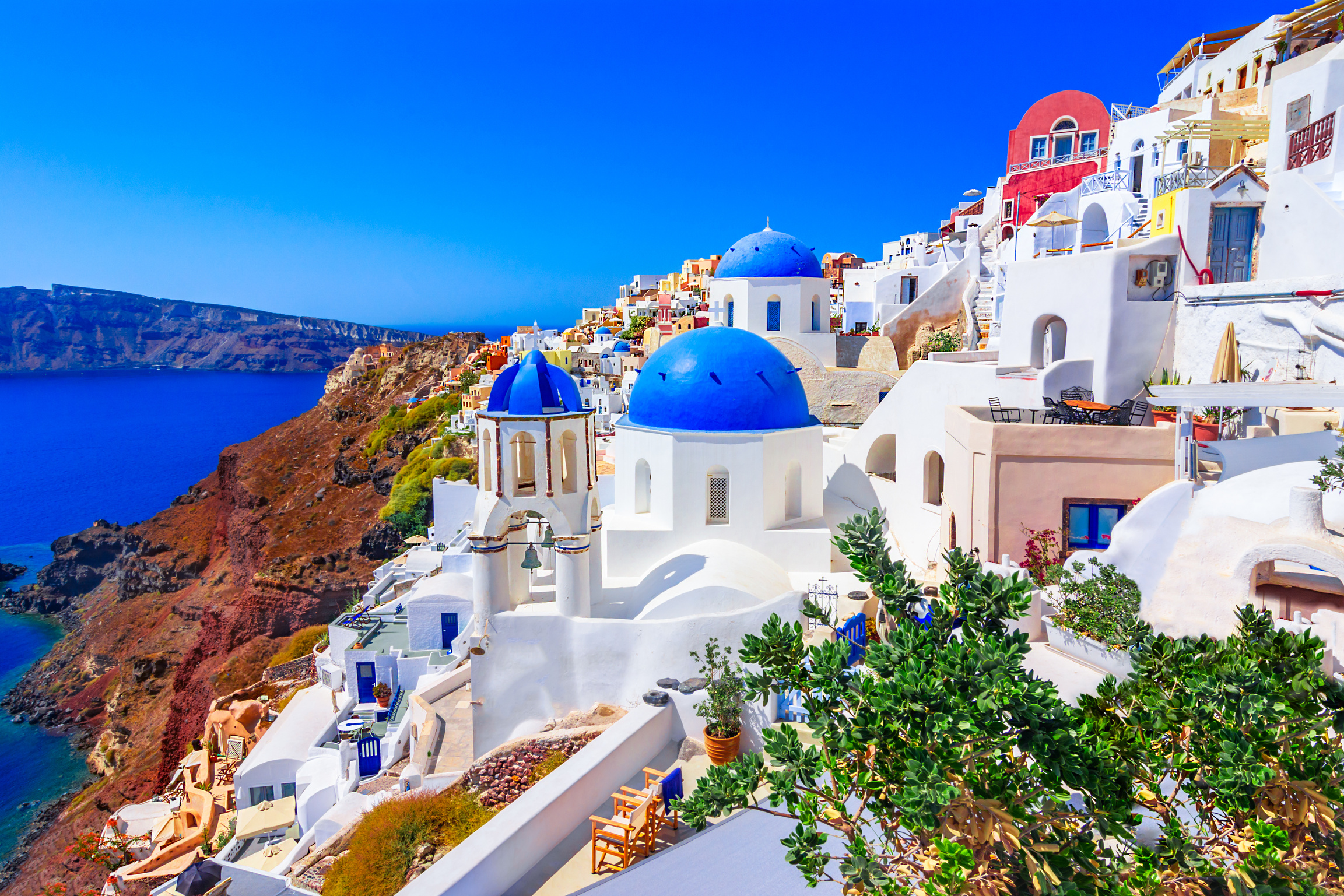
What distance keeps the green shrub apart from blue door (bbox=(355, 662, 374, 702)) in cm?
1109

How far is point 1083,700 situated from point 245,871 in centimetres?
1221

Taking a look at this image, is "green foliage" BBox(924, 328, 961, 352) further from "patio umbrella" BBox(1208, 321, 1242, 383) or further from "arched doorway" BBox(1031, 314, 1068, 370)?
"patio umbrella" BBox(1208, 321, 1242, 383)

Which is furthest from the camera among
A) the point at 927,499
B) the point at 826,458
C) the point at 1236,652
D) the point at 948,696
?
the point at 826,458

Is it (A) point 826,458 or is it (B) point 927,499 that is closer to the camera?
(B) point 927,499

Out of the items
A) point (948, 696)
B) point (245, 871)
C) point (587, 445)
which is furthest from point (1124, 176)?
point (245, 871)

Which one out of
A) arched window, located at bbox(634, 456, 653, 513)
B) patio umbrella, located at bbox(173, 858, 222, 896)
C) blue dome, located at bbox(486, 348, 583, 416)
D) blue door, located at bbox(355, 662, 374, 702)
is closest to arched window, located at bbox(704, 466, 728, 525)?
arched window, located at bbox(634, 456, 653, 513)

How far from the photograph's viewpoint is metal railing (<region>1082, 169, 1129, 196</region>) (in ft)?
78.3

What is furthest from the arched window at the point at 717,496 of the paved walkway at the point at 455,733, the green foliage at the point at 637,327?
the green foliage at the point at 637,327

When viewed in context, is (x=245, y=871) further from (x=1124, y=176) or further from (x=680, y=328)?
(x=680, y=328)

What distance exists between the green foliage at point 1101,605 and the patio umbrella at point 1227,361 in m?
3.67

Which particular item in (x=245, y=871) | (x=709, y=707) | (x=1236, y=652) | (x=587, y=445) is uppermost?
(x=587, y=445)

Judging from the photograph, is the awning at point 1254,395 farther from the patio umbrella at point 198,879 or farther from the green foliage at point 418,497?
the green foliage at point 418,497

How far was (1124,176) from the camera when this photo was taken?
23.8 metres

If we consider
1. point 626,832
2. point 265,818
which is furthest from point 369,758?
point 626,832
